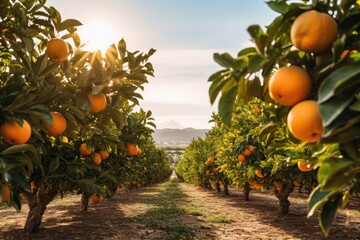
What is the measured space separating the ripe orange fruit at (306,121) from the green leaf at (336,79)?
121 mm

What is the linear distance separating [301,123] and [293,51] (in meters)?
0.43

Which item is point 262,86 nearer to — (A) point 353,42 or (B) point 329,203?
(A) point 353,42

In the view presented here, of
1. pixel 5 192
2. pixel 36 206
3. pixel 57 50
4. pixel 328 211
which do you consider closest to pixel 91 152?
pixel 57 50

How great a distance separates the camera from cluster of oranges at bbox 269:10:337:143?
52.5 inches

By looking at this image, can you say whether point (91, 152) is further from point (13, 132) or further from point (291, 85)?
point (291, 85)

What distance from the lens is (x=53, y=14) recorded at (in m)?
3.11

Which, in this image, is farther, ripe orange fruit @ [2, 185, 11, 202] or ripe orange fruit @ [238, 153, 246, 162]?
ripe orange fruit @ [238, 153, 246, 162]

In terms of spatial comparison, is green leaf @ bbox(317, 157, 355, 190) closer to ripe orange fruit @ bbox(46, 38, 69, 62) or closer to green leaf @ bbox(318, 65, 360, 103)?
green leaf @ bbox(318, 65, 360, 103)

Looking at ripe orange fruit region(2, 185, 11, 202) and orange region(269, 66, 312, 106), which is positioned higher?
orange region(269, 66, 312, 106)

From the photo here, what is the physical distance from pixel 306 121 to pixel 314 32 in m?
0.41

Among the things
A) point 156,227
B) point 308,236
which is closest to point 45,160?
point 156,227

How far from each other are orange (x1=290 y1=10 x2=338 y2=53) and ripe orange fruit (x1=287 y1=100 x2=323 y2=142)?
0.88 ft

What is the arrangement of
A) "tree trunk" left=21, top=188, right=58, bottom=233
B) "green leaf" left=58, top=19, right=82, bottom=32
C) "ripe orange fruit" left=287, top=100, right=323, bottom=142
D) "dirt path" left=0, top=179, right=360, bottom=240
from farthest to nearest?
1. "dirt path" left=0, top=179, right=360, bottom=240
2. "tree trunk" left=21, top=188, right=58, bottom=233
3. "green leaf" left=58, top=19, right=82, bottom=32
4. "ripe orange fruit" left=287, top=100, right=323, bottom=142

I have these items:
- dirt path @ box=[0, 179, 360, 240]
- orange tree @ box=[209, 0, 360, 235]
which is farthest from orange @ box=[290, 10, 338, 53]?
dirt path @ box=[0, 179, 360, 240]
